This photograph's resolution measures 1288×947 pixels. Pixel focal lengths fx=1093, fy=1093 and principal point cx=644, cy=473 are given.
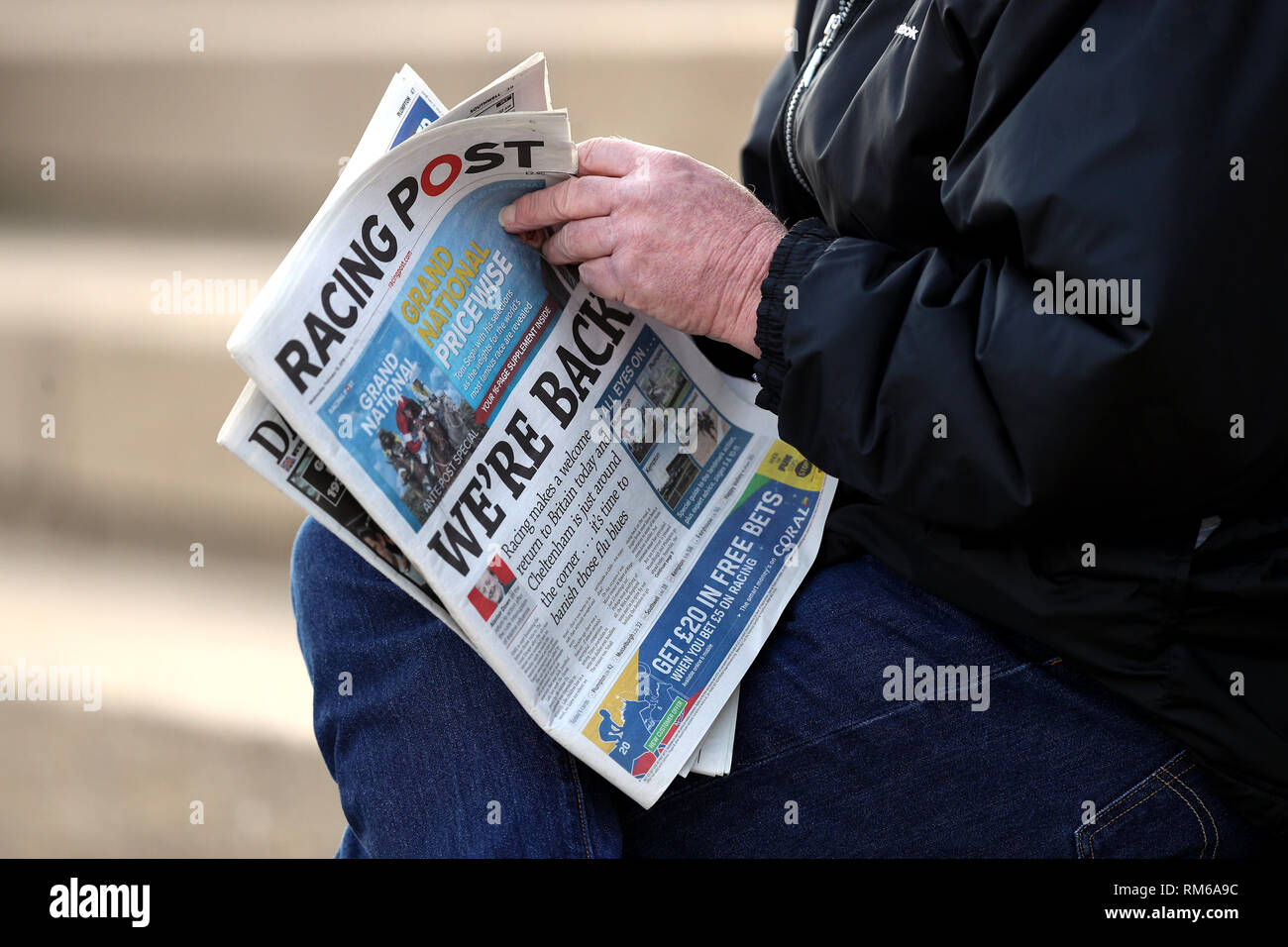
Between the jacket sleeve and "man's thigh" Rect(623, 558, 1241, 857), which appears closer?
the jacket sleeve

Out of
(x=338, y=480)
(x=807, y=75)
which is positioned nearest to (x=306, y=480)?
(x=338, y=480)

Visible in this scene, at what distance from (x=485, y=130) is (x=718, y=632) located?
1.13 ft

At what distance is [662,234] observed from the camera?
0.69 m

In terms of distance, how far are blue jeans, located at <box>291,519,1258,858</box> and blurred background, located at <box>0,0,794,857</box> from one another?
1344 mm

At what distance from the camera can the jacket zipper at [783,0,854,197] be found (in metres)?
0.79

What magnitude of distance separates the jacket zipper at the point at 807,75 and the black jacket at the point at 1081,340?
111mm

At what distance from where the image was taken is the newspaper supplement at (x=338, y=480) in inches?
22.6
